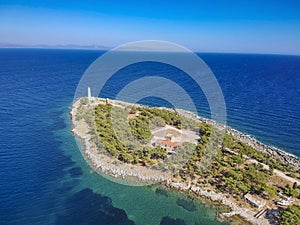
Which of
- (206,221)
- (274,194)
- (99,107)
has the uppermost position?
(99,107)

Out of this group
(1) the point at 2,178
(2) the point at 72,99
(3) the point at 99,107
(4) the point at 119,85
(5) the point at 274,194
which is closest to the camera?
(5) the point at 274,194

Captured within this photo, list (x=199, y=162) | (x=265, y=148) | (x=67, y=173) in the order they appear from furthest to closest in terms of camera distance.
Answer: (x=265, y=148), (x=199, y=162), (x=67, y=173)

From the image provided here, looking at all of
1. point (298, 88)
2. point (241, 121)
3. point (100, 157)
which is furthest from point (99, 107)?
point (298, 88)

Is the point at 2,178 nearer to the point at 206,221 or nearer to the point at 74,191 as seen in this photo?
the point at 74,191

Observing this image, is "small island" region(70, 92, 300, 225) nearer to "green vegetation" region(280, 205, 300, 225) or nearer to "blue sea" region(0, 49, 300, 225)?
"green vegetation" region(280, 205, 300, 225)

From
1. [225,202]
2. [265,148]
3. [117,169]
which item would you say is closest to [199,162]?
[225,202]

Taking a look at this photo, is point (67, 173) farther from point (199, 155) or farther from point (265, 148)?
point (265, 148)
